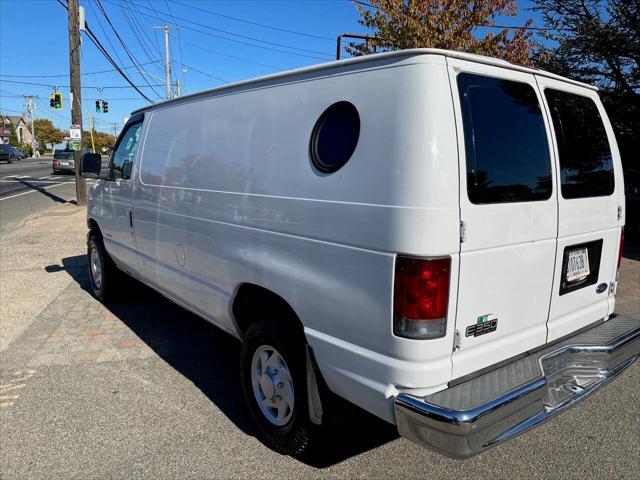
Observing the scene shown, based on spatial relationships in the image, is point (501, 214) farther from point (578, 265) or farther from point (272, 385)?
point (272, 385)

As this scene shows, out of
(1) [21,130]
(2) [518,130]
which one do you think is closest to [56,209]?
(2) [518,130]

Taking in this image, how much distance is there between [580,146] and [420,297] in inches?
62.7

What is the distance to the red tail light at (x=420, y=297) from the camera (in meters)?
2.12

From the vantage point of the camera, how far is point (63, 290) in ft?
21.0

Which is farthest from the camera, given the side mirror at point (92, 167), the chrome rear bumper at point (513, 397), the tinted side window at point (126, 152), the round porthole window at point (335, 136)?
the side mirror at point (92, 167)

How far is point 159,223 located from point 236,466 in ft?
6.65

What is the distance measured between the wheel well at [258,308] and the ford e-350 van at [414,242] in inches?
0.6

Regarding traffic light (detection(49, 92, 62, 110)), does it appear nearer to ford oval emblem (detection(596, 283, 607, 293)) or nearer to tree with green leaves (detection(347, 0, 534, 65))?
tree with green leaves (detection(347, 0, 534, 65))

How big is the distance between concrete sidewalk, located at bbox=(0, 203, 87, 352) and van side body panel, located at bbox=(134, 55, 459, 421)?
2896 millimetres

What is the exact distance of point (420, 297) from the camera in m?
2.14

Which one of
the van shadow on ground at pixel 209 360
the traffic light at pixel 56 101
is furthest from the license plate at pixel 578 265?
the traffic light at pixel 56 101

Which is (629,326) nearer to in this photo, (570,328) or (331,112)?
(570,328)

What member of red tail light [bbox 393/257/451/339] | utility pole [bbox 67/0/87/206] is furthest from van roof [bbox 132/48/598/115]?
utility pole [bbox 67/0/87/206]

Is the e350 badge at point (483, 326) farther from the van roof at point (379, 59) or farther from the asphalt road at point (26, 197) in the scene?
the asphalt road at point (26, 197)
